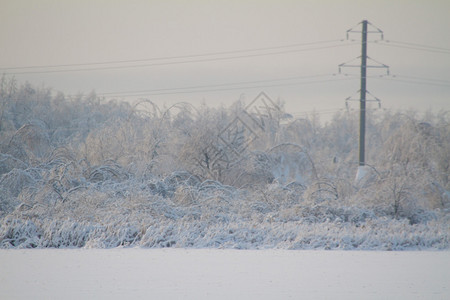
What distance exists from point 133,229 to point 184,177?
32.5ft

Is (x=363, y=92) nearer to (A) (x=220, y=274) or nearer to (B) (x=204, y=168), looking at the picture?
(B) (x=204, y=168)

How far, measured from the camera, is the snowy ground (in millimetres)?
8695

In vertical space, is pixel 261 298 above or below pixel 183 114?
below

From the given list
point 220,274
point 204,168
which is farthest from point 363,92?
point 220,274

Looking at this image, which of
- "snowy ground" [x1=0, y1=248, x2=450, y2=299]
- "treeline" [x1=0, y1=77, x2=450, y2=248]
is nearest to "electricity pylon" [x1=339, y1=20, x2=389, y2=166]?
"treeline" [x1=0, y1=77, x2=450, y2=248]

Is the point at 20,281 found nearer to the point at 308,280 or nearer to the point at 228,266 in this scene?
the point at 228,266

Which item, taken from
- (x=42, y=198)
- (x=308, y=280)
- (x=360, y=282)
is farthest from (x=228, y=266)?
(x=42, y=198)

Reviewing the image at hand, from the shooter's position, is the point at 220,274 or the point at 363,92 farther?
the point at 363,92

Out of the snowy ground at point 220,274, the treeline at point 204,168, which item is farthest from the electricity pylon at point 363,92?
the snowy ground at point 220,274

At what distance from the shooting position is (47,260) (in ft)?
36.8

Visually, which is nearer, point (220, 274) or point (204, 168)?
point (220, 274)

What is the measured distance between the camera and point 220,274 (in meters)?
10.0

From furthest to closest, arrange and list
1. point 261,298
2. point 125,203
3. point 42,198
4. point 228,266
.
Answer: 1. point 42,198
2. point 125,203
3. point 228,266
4. point 261,298

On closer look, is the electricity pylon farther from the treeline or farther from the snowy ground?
the snowy ground
